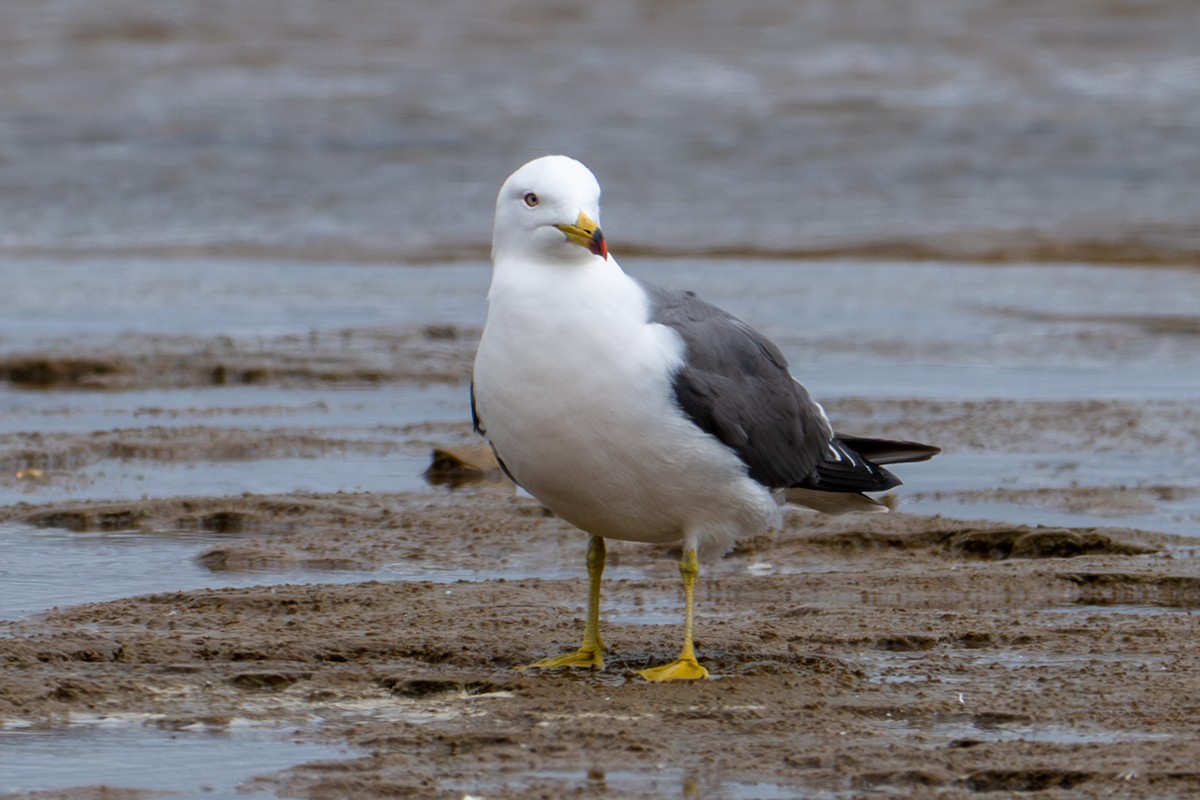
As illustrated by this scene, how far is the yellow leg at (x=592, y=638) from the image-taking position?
14.5ft

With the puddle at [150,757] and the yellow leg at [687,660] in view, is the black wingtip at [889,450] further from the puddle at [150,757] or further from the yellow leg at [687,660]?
the puddle at [150,757]

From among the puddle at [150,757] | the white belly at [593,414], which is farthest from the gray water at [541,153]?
the white belly at [593,414]

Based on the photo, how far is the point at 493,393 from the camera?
420 centimetres

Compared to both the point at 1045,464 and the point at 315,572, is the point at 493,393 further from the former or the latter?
the point at 1045,464

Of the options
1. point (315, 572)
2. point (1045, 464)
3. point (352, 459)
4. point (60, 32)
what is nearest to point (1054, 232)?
point (1045, 464)

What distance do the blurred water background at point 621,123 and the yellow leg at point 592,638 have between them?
27.1ft

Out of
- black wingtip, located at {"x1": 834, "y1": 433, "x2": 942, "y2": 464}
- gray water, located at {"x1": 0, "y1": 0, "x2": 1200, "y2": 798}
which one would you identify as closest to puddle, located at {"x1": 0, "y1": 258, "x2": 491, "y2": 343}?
gray water, located at {"x1": 0, "y1": 0, "x2": 1200, "y2": 798}

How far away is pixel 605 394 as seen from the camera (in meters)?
4.12

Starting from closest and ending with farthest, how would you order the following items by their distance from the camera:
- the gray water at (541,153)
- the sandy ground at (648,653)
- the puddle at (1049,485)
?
the sandy ground at (648,653) < the puddle at (1049,485) < the gray water at (541,153)

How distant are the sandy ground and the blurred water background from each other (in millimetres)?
7319

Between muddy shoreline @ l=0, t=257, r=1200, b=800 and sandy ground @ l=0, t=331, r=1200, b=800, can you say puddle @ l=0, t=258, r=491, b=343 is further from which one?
sandy ground @ l=0, t=331, r=1200, b=800

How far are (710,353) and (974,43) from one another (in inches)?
700

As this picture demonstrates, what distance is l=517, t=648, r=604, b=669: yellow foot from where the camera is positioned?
4.39m

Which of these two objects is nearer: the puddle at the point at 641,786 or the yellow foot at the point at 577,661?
the puddle at the point at 641,786
